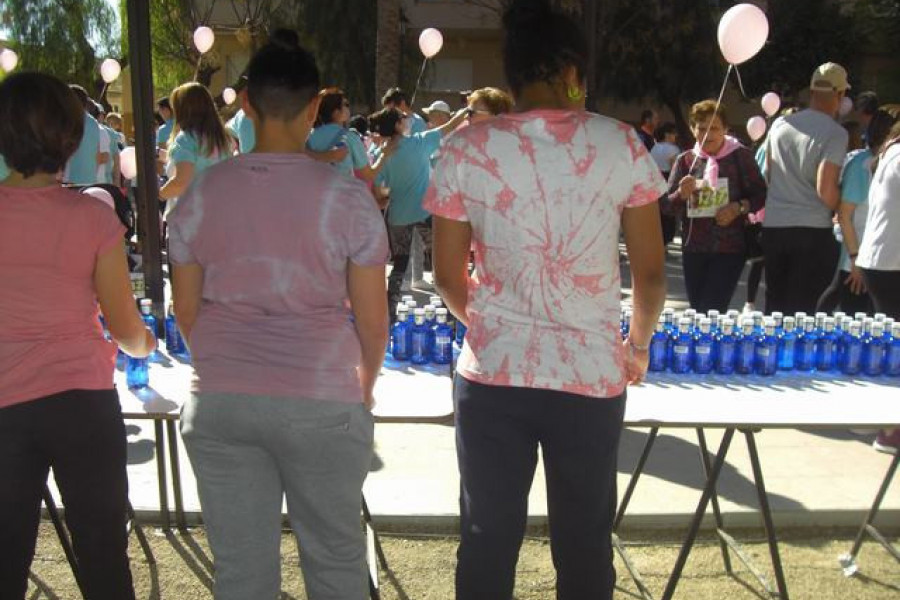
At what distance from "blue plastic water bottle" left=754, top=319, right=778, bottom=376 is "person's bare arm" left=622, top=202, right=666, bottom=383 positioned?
110 cm

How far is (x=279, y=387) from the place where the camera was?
1.97 m

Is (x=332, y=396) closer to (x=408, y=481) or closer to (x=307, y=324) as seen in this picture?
(x=307, y=324)

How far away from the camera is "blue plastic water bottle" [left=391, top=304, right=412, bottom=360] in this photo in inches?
130

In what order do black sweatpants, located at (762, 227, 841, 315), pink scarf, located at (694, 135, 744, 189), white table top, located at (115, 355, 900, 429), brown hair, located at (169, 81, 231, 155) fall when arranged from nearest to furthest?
1. white table top, located at (115, 355, 900, 429)
2. pink scarf, located at (694, 135, 744, 189)
3. black sweatpants, located at (762, 227, 841, 315)
4. brown hair, located at (169, 81, 231, 155)

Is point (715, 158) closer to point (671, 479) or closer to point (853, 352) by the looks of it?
point (671, 479)

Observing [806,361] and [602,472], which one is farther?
[806,361]

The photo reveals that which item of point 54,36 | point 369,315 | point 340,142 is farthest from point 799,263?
point 54,36

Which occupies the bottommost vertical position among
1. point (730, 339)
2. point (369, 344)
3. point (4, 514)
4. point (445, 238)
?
point (4, 514)

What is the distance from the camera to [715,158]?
4.90 meters

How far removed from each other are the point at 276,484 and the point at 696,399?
1.48m

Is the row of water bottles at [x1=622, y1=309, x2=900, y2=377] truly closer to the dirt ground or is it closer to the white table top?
the white table top

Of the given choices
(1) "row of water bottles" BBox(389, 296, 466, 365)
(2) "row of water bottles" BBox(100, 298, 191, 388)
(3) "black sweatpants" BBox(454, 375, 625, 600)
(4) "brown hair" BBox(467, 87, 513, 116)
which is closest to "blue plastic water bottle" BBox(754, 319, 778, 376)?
(1) "row of water bottles" BBox(389, 296, 466, 365)

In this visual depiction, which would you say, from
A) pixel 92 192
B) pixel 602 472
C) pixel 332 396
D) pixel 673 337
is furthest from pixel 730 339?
pixel 92 192

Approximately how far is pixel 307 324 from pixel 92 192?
3.17ft
